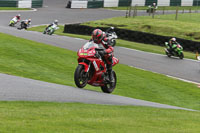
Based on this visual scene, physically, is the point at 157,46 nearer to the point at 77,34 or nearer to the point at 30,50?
the point at 77,34

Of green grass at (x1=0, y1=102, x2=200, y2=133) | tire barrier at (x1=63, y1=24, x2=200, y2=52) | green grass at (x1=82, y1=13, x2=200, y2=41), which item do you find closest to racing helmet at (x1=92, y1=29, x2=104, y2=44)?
green grass at (x1=0, y1=102, x2=200, y2=133)

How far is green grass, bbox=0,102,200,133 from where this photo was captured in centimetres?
608

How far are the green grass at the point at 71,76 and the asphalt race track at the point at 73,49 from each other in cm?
197

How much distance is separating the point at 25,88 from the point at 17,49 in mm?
8359

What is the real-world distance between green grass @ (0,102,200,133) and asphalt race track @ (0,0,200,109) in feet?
2.00

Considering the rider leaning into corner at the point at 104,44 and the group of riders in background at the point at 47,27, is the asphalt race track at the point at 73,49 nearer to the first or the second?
the rider leaning into corner at the point at 104,44

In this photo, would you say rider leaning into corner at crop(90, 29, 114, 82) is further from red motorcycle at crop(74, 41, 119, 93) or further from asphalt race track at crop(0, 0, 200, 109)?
asphalt race track at crop(0, 0, 200, 109)

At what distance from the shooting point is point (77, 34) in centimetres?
3391

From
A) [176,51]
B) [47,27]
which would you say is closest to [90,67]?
[176,51]

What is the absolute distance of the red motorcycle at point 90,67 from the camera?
10.4 metres

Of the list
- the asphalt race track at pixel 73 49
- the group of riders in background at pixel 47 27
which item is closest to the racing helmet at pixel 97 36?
the asphalt race track at pixel 73 49

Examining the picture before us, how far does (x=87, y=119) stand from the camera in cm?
694

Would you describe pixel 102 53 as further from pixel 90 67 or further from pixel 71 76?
pixel 71 76

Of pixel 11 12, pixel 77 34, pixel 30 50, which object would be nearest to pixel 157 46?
pixel 77 34
